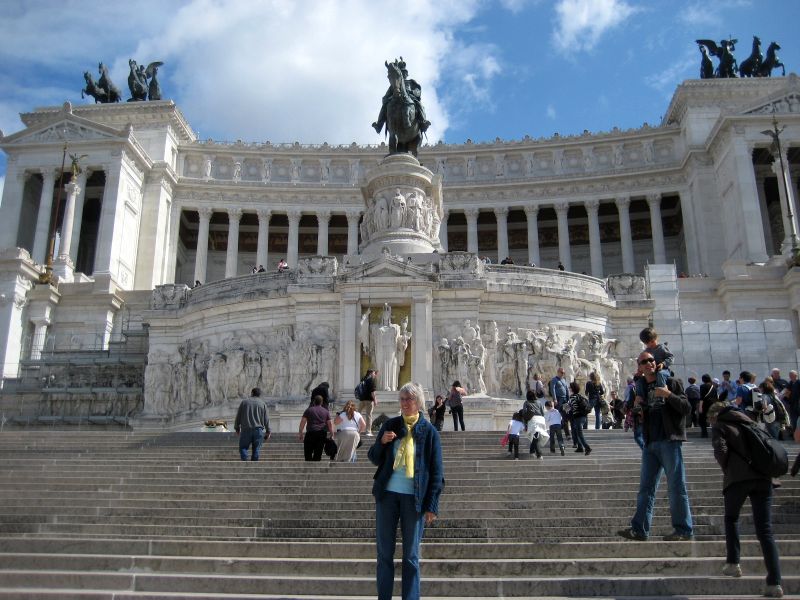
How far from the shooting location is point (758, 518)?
7.52 m

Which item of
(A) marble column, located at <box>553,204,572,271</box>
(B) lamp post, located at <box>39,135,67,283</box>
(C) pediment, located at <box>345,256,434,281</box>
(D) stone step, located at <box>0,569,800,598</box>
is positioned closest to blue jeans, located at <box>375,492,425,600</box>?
(D) stone step, located at <box>0,569,800,598</box>

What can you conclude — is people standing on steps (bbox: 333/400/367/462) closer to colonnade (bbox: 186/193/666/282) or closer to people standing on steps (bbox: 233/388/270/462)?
people standing on steps (bbox: 233/388/270/462)

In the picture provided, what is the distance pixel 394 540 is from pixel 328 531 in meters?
3.83

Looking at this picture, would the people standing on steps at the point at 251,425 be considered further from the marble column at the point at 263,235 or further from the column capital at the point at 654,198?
the column capital at the point at 654,198

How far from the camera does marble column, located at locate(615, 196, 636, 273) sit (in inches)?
2400

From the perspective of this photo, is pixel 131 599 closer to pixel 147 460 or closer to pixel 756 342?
pixel 147 460

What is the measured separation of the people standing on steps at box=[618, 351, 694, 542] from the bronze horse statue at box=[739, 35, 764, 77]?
62.6 metres

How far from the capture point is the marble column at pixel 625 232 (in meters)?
61.0

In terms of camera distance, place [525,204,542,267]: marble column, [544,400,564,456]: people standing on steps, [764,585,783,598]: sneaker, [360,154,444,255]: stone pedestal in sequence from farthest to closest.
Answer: [525,204,542,267]: marble column, [360,154,444,255]: stone pedestal, [544,400,564,456]: people standing on steps, [764,585,783,598]: sneaker

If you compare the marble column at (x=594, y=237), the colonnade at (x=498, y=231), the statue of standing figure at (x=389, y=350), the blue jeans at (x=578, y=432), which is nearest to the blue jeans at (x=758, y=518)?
the blue jeans at (x=578, y=432)

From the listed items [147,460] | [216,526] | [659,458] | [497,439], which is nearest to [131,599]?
[216,526]

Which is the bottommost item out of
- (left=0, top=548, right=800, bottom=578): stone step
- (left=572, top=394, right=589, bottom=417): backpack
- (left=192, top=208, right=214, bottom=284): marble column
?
(left=0, top=548, right=800, bottom=578): stone step

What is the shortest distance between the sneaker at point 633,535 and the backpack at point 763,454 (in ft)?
5.68

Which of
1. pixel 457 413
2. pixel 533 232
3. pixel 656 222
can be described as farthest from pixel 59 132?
pixel 457 413
